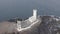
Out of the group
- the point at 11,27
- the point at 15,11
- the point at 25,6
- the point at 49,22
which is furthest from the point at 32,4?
the point at 11,27

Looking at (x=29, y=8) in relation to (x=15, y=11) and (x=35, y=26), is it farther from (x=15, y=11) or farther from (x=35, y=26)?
(x=35, y=26)

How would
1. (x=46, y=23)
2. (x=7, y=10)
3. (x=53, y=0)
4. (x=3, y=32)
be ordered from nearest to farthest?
(x=3, y=32)
(x=46, y=23)
(x=7, y=10)
(x=53, y=0)

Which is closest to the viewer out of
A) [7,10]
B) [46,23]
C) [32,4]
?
[46,23]

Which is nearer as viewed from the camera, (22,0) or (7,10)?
(7,10)

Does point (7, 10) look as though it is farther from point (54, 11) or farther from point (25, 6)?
point (54, 11)

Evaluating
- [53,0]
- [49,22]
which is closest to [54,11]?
[53,0]

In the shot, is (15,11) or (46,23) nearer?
(46,23)
